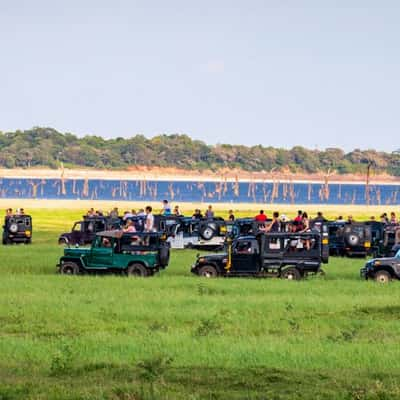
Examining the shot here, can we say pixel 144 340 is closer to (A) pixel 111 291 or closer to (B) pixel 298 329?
(B) pixel 298 329

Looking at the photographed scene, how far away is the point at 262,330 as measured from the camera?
22.4m

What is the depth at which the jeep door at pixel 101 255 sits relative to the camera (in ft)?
115

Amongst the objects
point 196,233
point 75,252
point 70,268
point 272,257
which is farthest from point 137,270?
point 196,233

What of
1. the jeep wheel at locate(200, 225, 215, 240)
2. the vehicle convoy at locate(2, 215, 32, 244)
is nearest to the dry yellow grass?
the vehicle convoy at locate(2, 215, 32, 244)

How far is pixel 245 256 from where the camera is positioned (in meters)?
34.8

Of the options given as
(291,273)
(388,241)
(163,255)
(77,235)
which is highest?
(388,241)

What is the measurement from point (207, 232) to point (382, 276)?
15.9m

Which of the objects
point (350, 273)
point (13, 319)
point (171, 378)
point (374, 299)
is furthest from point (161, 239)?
point (171, 378)

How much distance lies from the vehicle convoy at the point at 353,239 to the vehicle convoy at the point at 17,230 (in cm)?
1527

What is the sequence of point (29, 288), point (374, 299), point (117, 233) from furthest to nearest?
point (117, 233) → point (29, 288) → point (374, 299)

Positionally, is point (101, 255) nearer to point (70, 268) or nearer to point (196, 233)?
point (70, 268)

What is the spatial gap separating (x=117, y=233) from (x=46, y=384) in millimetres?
19744

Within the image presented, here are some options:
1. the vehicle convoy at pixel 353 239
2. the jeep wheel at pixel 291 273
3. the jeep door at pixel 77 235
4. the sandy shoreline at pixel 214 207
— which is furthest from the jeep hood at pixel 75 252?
the sandy shoreline at pixel 214 207

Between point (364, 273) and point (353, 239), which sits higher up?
point (353, 239)
